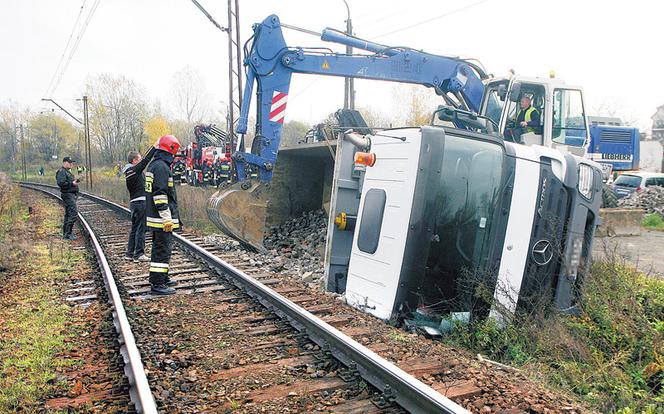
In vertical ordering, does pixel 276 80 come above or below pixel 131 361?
above

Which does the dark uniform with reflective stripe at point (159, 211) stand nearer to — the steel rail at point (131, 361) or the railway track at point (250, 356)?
the railway track at point (250, 356)

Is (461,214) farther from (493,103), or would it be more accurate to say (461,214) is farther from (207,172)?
(207,172)

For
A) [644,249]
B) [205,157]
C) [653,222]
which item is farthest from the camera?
[205,157]

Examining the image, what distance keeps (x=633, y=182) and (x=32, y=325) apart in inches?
769

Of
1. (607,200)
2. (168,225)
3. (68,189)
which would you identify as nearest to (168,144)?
(168,225)

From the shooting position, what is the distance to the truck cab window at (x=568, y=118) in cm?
778

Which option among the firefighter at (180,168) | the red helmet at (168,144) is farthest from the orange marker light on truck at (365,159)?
the firefighter at (180,168)

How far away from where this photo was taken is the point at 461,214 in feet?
15.4

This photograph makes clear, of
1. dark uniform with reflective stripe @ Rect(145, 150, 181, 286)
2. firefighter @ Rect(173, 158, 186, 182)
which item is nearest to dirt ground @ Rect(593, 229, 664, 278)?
dark uniform with reflective stripe @ Rect(145, 150, 181, 286)

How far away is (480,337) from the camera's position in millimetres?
4516

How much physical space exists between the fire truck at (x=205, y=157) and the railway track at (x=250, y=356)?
18.5m

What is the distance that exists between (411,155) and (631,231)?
399 inches

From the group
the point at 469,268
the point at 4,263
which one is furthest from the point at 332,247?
the point at 4,263

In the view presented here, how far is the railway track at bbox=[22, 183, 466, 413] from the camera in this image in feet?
9.84
